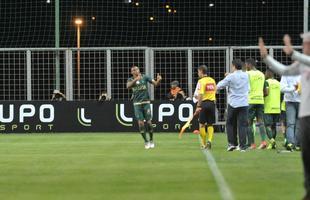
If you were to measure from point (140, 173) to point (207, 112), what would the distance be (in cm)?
659

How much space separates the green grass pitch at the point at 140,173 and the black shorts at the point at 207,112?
29.4 inches

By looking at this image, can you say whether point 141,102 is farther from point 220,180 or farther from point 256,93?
point 220,180

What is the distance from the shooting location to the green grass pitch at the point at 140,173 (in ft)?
33.2

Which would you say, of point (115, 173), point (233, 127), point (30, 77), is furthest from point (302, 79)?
point (30, 77)

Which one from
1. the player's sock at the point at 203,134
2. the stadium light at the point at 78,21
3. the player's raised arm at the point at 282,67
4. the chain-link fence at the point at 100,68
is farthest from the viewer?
the stadium light at the point at 78,21

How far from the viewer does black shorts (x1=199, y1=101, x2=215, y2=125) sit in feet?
62.4

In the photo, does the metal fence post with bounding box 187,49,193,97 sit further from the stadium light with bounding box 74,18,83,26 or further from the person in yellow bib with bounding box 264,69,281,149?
the stadium light with bounding box 74,18,83,26

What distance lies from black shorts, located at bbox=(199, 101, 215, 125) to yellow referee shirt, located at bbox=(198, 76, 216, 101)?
13 centimetres

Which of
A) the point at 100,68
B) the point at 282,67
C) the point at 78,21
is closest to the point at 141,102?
the point at 100,68

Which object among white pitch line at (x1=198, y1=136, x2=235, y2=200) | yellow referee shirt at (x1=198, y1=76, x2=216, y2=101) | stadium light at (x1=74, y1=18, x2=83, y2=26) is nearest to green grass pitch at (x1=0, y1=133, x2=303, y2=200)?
white pitch line at (x1=198, y1=136, x2=235, y2=200)

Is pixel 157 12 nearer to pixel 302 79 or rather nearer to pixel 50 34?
pixel 50 34

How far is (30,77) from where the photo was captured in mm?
29312

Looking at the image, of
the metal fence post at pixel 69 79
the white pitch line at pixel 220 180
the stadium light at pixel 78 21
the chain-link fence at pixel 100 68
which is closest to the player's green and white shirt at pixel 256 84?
the white pitch line at pixel 220 180

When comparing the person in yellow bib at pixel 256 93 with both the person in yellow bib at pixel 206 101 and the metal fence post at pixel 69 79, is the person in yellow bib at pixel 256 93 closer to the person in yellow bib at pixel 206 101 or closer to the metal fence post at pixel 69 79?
the person in yellow bib at pixel 206 101
